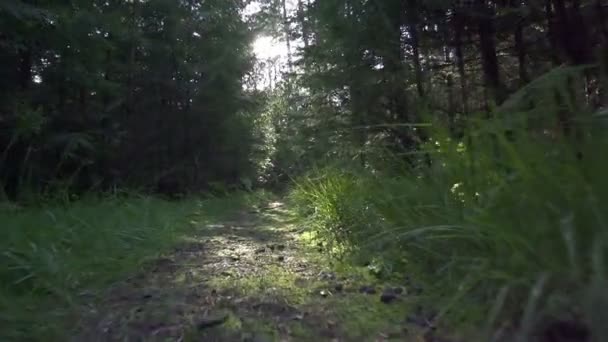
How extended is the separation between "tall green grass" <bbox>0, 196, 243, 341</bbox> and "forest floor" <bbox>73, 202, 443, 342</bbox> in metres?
0.16

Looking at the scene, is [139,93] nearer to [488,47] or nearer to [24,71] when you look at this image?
[24,71]

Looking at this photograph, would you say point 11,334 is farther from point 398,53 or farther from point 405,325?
point 398,53

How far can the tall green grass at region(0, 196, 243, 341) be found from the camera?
7.98 feet

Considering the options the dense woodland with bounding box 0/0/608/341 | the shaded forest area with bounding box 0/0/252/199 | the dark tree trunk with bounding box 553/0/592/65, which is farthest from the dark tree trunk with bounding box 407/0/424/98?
the shaded forest area with bounding box 0/0/252/199

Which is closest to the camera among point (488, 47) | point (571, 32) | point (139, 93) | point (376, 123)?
point (571, 32)

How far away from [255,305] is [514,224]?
1397 mm

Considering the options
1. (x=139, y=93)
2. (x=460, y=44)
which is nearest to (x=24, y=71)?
(x=139, y=93)

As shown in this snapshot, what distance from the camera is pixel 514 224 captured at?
196cm

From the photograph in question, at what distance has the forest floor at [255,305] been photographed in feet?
7.30

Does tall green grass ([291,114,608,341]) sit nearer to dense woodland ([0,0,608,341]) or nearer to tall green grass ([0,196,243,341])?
dense woodland ([0,0,608,341])

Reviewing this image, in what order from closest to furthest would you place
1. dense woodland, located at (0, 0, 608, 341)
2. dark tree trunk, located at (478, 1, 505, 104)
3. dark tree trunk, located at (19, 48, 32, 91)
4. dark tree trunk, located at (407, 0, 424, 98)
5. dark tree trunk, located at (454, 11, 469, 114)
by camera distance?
dense woodland, located at (0, 0, 608, 341) < dark tree trunk, located at (478, 1, 505, 104) < dark tree trunk, located at (454, 11, 469, 114) < dark tree trunk, located at (407, 0, 424, 98) < dark tree trunk, located at (19, 48, 32, 91)

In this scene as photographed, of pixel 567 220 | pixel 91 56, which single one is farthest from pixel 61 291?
pixel 91 56

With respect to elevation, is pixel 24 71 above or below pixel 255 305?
above

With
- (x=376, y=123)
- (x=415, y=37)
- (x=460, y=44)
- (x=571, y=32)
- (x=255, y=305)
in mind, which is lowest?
(x=255, y=305)
